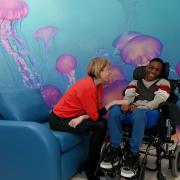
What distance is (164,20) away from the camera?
324cm

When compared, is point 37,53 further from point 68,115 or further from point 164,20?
point 164,20

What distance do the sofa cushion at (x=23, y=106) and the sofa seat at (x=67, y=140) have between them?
363mm

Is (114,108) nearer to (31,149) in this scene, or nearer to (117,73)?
(31,149)

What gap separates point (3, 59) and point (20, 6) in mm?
666

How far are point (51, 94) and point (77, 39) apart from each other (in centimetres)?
73

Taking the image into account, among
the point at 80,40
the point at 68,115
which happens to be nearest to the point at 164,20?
the point at 80,40

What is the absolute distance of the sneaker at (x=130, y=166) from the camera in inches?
87.4

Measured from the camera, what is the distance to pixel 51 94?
11.9 ft

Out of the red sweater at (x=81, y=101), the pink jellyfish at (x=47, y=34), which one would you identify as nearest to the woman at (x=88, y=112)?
the red sweater at (x=81, y=101)

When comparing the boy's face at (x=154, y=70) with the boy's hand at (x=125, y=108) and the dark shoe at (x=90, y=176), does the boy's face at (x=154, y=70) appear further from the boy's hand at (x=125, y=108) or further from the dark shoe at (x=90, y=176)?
the dark shoe at (x=90, y=176)

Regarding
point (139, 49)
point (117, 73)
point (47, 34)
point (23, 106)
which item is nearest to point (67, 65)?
point (47, 34)

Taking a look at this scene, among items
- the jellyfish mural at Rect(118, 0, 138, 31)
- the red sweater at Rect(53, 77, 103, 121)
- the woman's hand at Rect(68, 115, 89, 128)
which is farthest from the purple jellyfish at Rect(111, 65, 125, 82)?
the woman's hand at Rect(68, 115, 89, 128)

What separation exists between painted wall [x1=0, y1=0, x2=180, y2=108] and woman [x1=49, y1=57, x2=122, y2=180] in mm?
898

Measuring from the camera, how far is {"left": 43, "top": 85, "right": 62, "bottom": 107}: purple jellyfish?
3.60m
